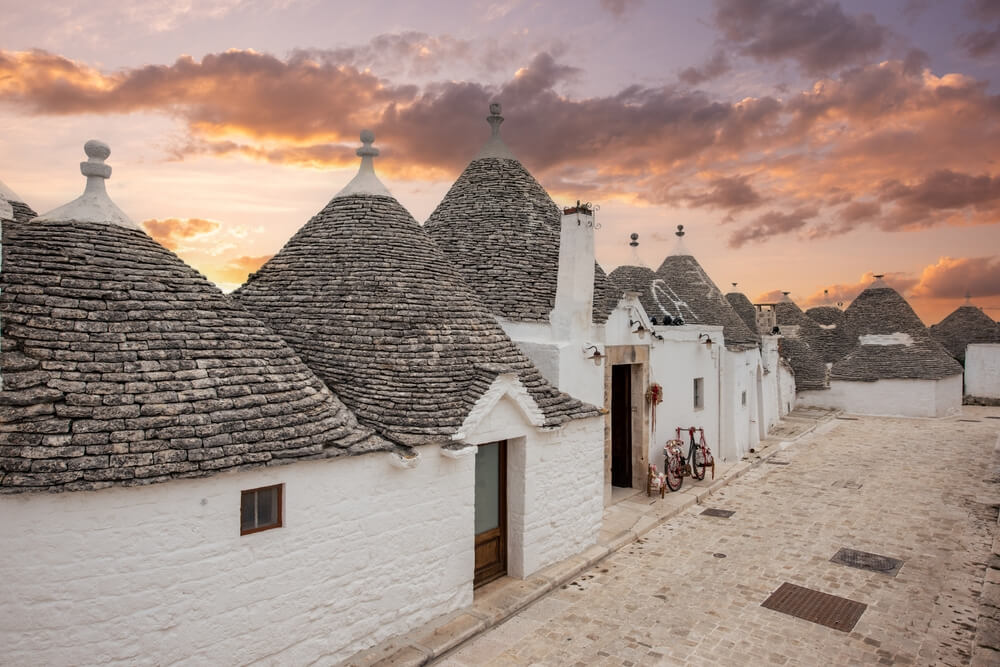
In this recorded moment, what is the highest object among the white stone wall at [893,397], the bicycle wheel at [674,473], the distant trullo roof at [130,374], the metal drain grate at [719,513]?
the distant trullo roof at [130,374]

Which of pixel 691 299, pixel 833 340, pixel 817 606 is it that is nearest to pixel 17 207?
pixel 817 606

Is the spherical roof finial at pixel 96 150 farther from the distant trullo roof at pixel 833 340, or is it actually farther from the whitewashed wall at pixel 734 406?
the distant trullo roof at pixel 833 340

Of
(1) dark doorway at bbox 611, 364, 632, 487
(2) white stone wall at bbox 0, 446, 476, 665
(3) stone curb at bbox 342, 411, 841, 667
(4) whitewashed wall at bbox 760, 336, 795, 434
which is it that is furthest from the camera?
(4) whitewashed wall at bbox 760, 336, 795, 434

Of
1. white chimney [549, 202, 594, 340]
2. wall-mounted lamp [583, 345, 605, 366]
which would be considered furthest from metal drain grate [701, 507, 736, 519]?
white chimney [549, 202, 594, 340]

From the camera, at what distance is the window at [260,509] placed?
5.79 metres

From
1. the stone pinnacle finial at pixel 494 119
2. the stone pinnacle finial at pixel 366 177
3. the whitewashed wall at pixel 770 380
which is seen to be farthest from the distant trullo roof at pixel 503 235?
the whitewashed wall at pixel 770 380

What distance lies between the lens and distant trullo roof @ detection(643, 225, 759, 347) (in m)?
17.3

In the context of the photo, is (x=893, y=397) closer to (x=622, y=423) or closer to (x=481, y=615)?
(x=622, y=423)

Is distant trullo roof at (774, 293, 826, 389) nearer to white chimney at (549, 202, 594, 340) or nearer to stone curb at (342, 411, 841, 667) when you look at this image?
white chimney at (549, 202, 594, 340)

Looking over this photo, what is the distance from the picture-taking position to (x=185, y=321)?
638cm

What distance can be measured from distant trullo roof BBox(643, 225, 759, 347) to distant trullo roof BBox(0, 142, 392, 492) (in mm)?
11874

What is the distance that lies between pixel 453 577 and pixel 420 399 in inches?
89.8

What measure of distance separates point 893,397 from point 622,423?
20.7 meters

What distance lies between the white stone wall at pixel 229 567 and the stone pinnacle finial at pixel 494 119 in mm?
8448
